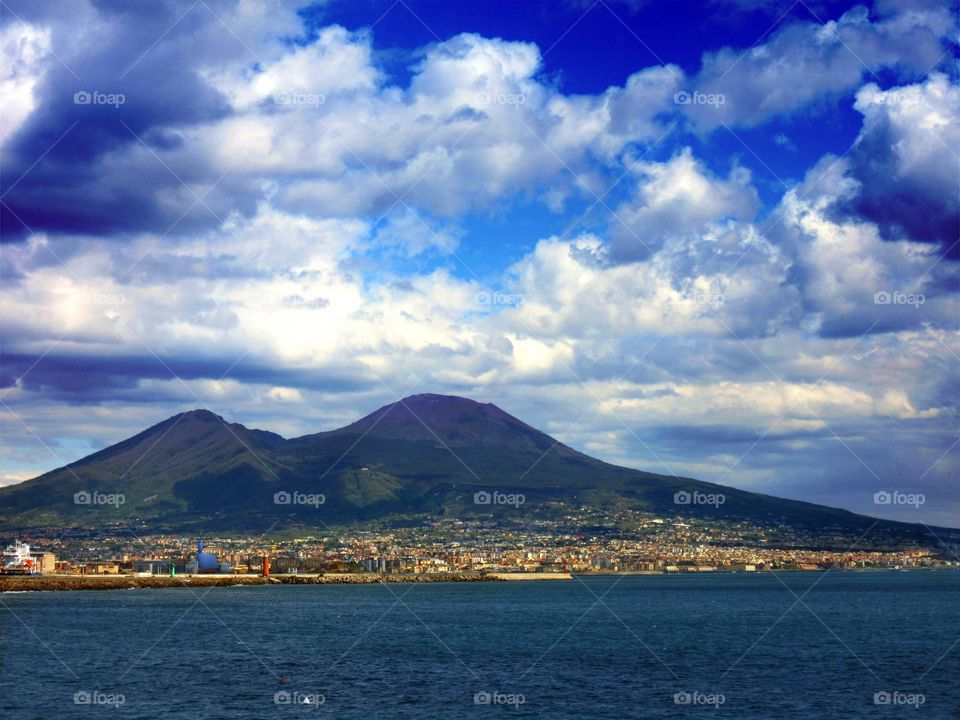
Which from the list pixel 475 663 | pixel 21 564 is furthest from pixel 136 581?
pixel 475 663

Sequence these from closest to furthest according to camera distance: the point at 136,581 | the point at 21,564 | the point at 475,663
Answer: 1. the point at 475,663
2. the point at 136,581
3. the point at 21,564

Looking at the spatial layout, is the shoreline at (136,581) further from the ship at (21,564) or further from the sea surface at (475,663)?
the sea surface at (475,663)

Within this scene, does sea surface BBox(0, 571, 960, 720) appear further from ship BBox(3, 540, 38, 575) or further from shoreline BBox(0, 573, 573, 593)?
ship BBox(3, 540, 38, 575)

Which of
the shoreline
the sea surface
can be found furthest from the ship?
the sea surface

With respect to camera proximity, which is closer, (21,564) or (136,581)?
(136,581)

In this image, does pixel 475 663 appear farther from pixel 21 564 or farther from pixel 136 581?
pixel 21 564

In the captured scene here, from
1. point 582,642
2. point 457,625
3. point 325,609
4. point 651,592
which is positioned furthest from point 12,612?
point 651,592

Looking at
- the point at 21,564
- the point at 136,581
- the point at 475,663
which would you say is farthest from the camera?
the point at 21,564

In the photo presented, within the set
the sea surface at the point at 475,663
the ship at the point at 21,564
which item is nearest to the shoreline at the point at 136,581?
the ship at the point at 21,564
